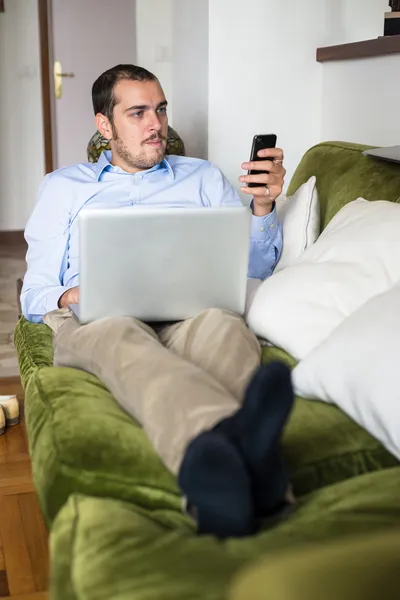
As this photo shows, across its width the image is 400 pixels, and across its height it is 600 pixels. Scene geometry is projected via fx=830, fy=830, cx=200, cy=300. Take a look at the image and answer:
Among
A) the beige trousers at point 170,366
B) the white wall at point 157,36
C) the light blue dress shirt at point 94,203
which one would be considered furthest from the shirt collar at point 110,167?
the white wall at point 157,36

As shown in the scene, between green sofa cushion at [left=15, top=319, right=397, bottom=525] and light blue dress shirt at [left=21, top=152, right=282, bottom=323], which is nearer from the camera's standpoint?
green sofa cushion at [left=15, top=319, right=397, bottom=525]

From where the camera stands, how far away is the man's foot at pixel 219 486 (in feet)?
3.42

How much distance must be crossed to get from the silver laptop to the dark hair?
30.6 inches

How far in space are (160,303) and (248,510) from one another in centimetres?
69

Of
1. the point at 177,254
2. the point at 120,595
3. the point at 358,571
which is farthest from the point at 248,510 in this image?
the point at 177,254

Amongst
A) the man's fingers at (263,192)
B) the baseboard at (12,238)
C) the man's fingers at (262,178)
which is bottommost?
the baseboard at (12,238)

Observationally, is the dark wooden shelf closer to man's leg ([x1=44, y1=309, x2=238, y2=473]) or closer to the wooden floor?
man's leg ([x1=44, y1=309, x2=238, y2=473])

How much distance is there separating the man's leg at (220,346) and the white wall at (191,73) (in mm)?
1421

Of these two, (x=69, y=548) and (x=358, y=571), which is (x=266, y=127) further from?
(x=358, y=571)

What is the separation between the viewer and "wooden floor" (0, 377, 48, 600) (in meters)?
1.67

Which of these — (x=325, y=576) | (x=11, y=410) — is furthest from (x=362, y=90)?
(x=325, y=576)

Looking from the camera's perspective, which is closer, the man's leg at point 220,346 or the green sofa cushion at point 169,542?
the green sofa cushion at point 169,542

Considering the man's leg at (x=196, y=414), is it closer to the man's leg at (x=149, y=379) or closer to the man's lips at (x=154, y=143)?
the man's leg at (x=149, y=379)

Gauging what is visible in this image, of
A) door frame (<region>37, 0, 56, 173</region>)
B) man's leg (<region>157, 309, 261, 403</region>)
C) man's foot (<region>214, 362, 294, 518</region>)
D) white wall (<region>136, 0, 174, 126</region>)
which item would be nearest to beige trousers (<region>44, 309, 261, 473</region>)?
man's leg (<region>157, 309, 261, 403</region>)
